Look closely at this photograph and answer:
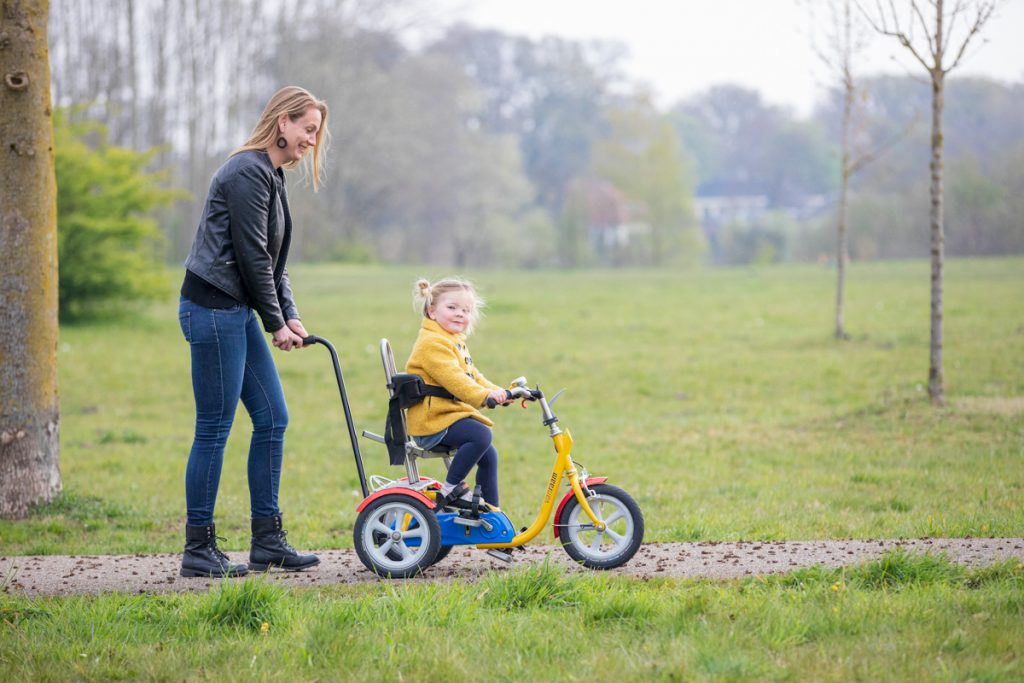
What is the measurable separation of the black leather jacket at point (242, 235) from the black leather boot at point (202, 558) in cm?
107

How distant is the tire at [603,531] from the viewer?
5.07 m

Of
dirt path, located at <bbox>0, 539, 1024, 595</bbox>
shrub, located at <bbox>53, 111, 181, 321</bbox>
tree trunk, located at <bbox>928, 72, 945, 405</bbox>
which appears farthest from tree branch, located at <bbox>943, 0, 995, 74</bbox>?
shrub, located at <bbox>53, 111, 181, 321</bbox>

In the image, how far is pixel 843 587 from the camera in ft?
14.5

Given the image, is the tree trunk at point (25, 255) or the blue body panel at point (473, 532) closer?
the blue body panel at point (473, 532)

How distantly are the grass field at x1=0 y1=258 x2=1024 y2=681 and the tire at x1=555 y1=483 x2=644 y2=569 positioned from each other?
15.2 inches

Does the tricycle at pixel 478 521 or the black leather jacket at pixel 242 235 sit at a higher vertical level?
the black leather jacket at pixel 242 235

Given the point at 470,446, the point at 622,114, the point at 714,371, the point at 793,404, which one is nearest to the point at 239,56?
the point at 622,114

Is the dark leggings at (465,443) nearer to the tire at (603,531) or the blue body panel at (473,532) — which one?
the blue body panel at (473,532)

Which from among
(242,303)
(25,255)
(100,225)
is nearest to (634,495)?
(242,303)

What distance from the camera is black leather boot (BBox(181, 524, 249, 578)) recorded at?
5.23 metres

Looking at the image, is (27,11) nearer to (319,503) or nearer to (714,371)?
(319,503)

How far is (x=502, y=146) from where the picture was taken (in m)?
66.8

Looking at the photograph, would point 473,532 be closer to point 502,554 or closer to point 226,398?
point 502,554

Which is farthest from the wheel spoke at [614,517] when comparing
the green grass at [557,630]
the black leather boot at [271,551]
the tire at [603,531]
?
the black leather boot at [271,551]
